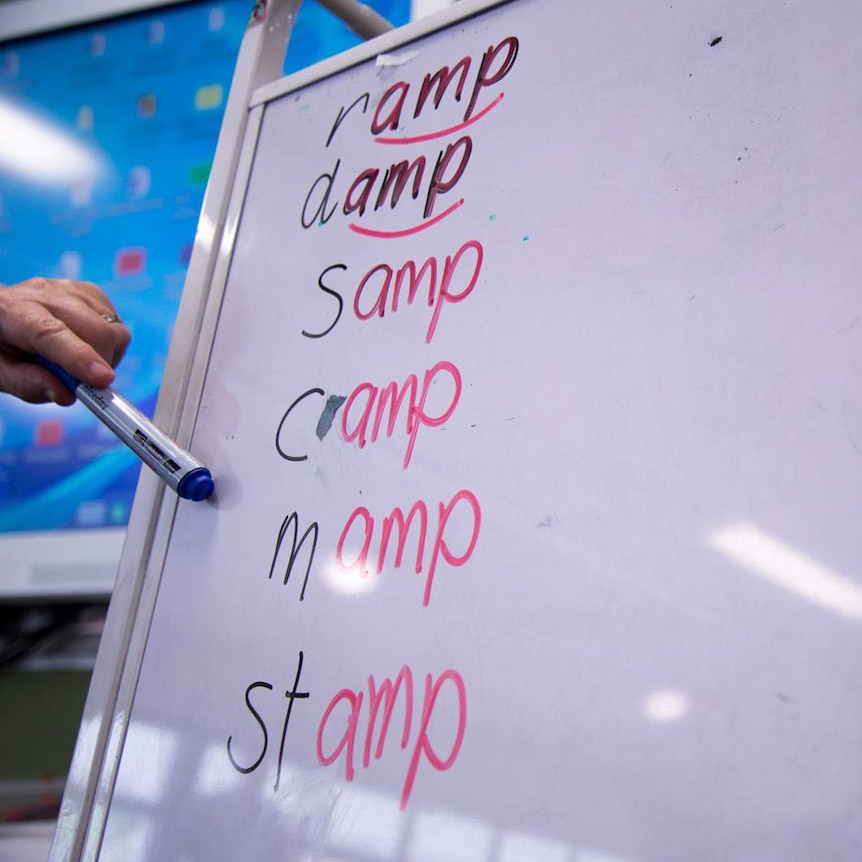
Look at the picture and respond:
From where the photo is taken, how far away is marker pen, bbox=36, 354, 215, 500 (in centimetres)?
56

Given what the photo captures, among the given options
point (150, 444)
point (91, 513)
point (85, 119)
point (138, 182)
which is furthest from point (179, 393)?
point (85, 119)

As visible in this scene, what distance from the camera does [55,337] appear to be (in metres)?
0.63

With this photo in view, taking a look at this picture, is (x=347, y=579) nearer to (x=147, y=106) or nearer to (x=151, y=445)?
(x=151, y=445)

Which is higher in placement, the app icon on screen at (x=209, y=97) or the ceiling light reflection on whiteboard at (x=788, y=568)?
the app icon on screen at (x=209, y=97)

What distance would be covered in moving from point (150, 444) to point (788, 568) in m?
0.39

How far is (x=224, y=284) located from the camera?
0.64 meters

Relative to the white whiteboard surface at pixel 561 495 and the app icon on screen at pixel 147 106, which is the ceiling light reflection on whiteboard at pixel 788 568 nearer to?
the white whiteboard surface at pixel 561 495

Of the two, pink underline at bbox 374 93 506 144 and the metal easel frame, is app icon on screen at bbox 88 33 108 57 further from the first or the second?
pink underline at bbox 374 93 506 144

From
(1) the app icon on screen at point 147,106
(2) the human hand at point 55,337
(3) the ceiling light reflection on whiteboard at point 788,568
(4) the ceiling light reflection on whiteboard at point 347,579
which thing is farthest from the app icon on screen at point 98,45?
(3) the ceiling light reflection on whiteboard at point 788,568

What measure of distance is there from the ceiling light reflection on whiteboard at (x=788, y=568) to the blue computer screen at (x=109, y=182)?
38.5 inches

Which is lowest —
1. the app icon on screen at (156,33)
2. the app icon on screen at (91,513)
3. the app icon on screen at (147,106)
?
the app icon on screen at (91,513)

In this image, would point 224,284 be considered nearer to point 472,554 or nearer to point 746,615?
point 472,554

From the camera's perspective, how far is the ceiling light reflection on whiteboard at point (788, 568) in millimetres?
338

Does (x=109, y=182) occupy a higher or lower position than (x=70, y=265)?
higher
